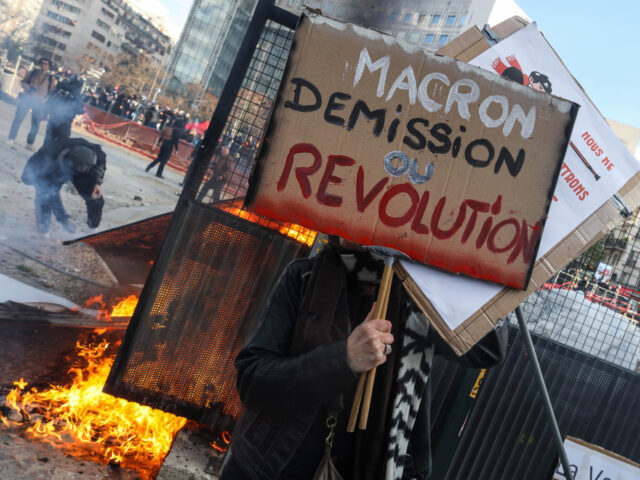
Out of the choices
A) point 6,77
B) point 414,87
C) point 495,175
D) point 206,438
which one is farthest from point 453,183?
point 6,77

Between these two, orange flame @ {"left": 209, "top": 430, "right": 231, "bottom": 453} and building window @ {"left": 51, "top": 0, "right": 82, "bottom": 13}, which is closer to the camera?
orange flame @ {"left": 209, "top": 430, "right": 231, "bottom": 453}

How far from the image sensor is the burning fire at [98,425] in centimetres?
359

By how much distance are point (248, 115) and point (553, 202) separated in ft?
7.79

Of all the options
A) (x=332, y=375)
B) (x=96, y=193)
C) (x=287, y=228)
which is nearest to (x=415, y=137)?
(x=332, y=375)

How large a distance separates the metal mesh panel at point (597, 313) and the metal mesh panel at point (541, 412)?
16 cm

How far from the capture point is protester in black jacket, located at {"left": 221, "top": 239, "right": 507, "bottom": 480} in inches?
56.8

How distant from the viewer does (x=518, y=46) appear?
1722 millimetres

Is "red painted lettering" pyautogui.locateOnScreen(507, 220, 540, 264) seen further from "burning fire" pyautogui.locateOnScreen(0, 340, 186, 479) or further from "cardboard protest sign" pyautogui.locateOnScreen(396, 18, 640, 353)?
"burning fire" pyautogui.locateOnScreen(0, 340, 186, 479)

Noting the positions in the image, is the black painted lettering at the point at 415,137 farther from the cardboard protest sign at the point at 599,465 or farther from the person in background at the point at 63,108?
the person in background at the point at 63,108

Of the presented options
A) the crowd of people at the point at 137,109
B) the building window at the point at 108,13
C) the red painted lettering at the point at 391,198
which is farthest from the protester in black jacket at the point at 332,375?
the building window at the point at 108,13

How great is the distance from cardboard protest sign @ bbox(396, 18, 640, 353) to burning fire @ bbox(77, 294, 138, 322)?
4.87m

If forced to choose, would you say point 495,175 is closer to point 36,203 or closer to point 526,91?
point 526,91

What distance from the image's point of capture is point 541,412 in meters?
3.80

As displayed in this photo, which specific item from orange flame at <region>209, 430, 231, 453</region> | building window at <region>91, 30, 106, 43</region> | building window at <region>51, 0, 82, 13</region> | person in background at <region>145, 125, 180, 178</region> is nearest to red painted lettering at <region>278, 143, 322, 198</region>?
orange flame at <region>209, 430, 231, 453</region>
